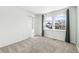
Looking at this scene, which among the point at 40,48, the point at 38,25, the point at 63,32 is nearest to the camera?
the point at 40,48

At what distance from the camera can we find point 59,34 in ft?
16.7

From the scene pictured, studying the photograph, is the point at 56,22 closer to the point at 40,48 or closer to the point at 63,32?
the point at 63,32

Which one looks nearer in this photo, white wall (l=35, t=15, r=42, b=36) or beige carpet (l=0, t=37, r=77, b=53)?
beige carpet (l=0, t=37, r=77, b=53)

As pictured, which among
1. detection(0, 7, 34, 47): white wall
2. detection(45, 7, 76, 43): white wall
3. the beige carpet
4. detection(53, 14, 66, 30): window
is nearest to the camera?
the beige carpet

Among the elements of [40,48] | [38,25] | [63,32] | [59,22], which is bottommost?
[40,48]

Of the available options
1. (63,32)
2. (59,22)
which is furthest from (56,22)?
(63,32)

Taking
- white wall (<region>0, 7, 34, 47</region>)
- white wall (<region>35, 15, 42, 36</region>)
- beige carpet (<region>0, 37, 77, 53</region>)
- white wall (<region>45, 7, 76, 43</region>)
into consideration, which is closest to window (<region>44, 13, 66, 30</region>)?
white wall (<region>45, 7, 76, 43</region>)

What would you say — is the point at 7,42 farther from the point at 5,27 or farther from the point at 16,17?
the point at 16,17

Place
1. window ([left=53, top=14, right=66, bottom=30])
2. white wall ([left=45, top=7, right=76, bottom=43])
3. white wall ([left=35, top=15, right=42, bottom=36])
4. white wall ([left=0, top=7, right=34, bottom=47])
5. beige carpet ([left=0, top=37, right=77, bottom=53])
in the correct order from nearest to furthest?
beige carpet ([left=0, top=37, right=77, bottom=53]) < white wall ([left=0, top=7, right=34, bottom=47]) < white wall ([left=45, top=7, right=76, bottom=43]) < window ([left=53, top=14, right=66, bottom=30]) < white wall ([left=35, top=15, right=42, bottom=36])

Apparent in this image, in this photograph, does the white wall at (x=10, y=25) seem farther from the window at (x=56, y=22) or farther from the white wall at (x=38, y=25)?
the white wall at (x=38, y=25)

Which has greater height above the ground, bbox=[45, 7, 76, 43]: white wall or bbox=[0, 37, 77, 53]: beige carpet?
bbox=[45, 7, 76, 43]: white wall

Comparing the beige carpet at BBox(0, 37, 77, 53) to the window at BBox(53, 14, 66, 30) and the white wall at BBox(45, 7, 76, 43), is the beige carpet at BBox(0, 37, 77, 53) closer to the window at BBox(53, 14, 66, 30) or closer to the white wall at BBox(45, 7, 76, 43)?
the white wall at BBox(45, 7, 76, 43)
